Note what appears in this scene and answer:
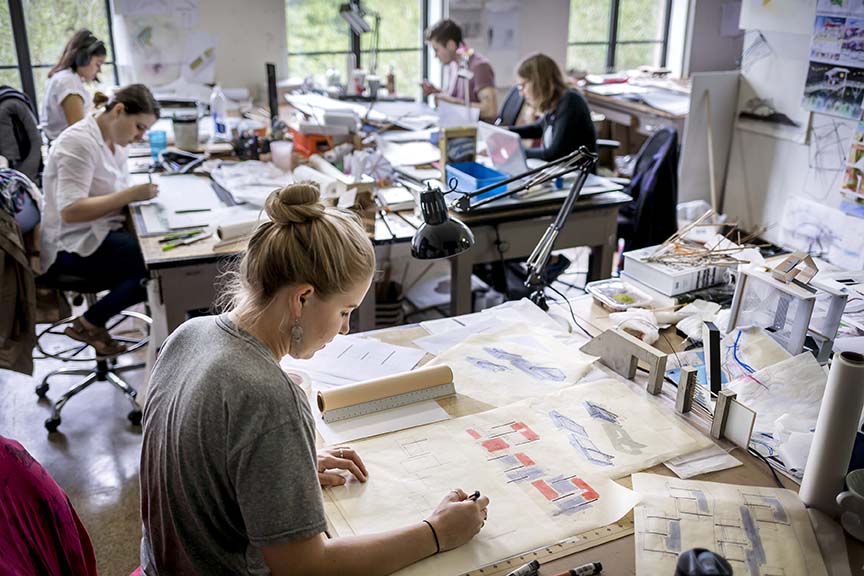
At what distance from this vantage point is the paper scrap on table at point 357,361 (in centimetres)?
173

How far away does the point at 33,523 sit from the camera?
3.71 feet

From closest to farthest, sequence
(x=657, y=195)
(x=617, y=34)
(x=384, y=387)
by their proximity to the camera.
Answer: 1. (x=384, y=387)
2. (x=657, y=195)
3. (x=617, y=34)

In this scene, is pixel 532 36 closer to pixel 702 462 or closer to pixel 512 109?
pixel 512 109

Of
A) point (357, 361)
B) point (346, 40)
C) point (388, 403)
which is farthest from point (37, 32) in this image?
point (388, 403)

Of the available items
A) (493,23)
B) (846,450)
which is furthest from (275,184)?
(493,23)

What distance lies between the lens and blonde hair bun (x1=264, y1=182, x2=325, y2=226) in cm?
117

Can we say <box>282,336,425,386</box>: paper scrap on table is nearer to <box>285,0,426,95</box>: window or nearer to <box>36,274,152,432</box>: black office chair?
<box>36,274,152,432</box>: black office chair

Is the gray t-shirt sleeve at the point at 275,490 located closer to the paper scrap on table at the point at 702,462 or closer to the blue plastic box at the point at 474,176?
the paper scrap on table at the point at 702,462

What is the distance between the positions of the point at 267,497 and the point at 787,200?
12.7 feet

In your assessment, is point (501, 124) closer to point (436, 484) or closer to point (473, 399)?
point (473, 399)

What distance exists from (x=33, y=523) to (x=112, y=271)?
189cm

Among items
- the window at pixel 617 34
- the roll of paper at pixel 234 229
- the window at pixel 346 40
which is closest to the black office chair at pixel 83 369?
the roll of paper at pixel 234 229

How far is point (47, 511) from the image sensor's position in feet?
3.84

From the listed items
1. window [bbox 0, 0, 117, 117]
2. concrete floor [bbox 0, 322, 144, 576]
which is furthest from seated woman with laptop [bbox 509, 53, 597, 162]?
window [bbox 0, 0, 117, 117]
